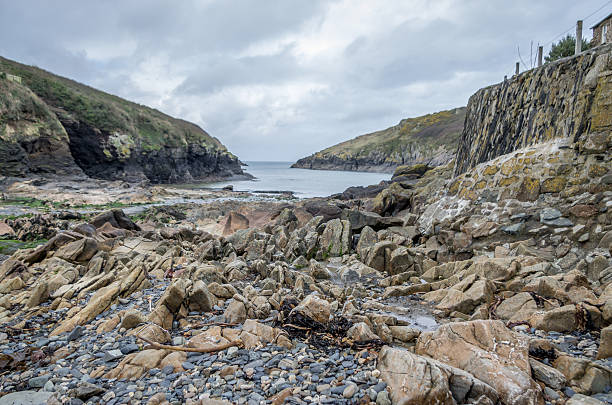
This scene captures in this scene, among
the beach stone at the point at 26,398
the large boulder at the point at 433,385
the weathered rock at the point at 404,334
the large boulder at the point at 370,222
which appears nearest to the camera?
the large boulder at the point at 433,385

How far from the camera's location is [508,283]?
6.09 m

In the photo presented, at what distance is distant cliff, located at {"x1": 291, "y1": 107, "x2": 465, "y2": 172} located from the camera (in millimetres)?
94750

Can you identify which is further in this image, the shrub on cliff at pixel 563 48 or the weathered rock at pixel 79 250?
the shrub on cliff at pixel 563 48

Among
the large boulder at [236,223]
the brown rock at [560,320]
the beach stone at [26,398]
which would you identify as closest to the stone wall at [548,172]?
the brown rock at [560,320]

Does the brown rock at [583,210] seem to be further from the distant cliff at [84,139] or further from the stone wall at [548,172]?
the distant cliff at [84,139]

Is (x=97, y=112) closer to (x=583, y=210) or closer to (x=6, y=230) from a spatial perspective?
(x=6, y=230)

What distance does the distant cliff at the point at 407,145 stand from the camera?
94.8 m

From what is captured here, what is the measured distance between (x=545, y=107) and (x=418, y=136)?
10642 centimetres

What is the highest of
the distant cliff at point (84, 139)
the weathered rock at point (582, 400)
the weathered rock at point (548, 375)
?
the distant cliff at point (84, 139)

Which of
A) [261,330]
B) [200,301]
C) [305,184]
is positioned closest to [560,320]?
[261,330]

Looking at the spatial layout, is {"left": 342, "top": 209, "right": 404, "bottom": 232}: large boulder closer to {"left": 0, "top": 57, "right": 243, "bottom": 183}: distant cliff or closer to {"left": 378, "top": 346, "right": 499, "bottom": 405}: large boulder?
{"left": 378, "top": 346, "right": 499, "bottom": 405}: large boulder

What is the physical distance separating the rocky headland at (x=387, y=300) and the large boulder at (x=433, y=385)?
1cm

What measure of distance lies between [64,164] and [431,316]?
48.4 metres

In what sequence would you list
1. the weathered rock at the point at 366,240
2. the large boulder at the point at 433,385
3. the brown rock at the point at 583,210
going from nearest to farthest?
the large boulder at the point at 433,385 → the brown rock at the point at 583,210 → the weathered rock at the point at 366,240
